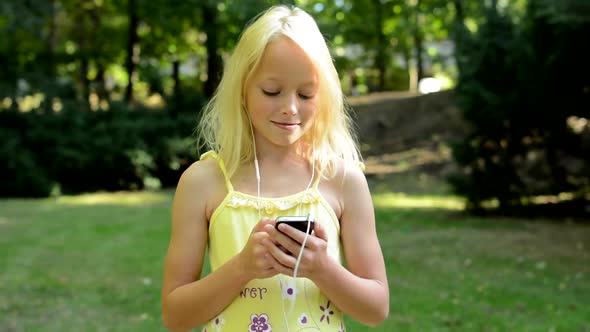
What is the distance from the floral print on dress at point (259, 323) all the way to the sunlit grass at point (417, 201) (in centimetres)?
965

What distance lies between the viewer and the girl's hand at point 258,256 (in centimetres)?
176

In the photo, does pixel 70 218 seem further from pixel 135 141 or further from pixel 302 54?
pixel 302 54

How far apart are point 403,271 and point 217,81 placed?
14.9 ft

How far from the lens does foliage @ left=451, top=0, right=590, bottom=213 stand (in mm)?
9477

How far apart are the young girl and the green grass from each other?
11.3ft

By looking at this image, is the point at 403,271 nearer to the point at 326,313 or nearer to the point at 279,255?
the point at 326,313

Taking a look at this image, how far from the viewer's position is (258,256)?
5.83 ft

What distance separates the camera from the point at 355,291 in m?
1.94

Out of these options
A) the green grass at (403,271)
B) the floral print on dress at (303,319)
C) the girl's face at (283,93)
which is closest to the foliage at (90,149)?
the green grass at (403,271)

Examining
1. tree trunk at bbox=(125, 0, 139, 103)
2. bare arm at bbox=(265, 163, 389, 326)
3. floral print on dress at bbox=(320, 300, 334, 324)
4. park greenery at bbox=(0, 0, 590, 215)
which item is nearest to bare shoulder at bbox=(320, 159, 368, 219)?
bare arm at bbox=(265, 163, 389, 326)

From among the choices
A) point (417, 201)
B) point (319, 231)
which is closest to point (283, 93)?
point (319, 231)

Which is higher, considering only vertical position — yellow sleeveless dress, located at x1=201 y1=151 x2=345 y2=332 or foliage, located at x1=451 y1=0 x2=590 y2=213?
yellow sleeveless dress, located at x1=201 y1=151 x2=345 y2=332

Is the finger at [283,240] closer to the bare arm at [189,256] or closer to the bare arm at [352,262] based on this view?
the bare arm at [352,262]

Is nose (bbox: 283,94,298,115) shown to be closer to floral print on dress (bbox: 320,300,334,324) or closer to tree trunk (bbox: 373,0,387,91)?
floral print on dress (bbox: 320,300,334,324)
